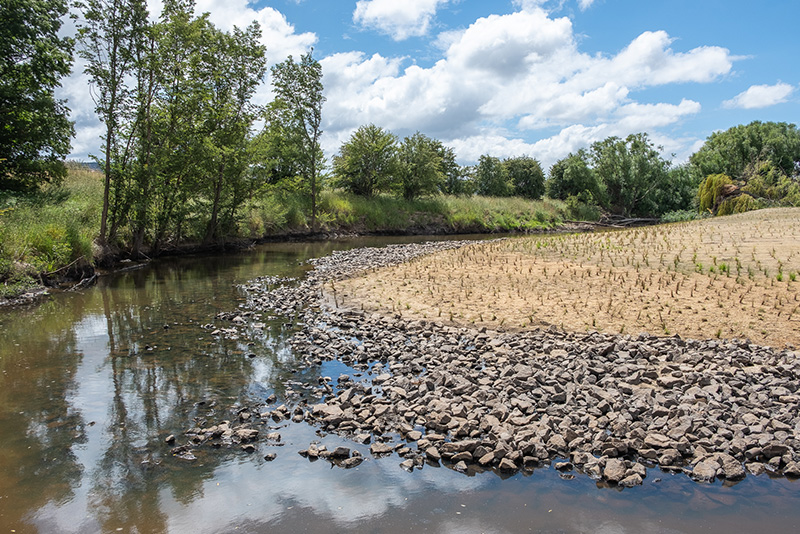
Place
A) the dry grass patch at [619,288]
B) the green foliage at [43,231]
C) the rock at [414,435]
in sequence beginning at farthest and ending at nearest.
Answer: the green foliage at [43,231], the dry grass patch at [619,288], the rock at [414,435]

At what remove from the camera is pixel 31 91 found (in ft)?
80.5

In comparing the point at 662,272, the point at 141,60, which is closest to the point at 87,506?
the point at 662,272

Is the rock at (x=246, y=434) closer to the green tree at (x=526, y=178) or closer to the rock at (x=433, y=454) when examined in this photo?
the rock at (x=433, y=454)

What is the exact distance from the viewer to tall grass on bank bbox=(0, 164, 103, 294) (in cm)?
1644

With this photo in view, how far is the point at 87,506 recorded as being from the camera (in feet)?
17.5

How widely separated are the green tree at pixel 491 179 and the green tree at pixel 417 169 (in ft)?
45.6

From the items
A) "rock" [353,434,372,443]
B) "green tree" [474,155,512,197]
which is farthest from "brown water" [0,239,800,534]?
"green tree" [474,155,512,197]

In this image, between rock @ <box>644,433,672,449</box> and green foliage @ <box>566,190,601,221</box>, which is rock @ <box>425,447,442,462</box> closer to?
rock @ <box>644,433,672,449</box>

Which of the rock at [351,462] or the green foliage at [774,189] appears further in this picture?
the green foliage at [774,189]

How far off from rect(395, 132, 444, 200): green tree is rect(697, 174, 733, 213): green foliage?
26.7 metres

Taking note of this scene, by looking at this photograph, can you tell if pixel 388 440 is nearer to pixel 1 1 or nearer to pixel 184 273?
pixel 184 273

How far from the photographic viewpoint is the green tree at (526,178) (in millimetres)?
73312

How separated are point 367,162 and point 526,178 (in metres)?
30.8

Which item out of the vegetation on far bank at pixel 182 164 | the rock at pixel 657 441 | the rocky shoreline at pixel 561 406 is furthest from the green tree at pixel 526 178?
the rock at pixel 657 441
